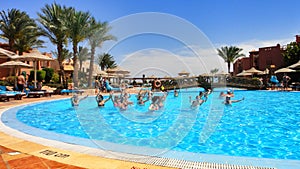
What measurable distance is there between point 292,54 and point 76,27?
24238mm

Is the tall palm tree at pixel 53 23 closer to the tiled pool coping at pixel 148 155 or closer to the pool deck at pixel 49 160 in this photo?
the tiled pool coping at pixel 148 155

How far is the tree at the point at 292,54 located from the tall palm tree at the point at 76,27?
2313 centimetres

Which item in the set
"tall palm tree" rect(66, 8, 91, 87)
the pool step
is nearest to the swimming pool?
the pool step

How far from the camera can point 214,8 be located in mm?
10984

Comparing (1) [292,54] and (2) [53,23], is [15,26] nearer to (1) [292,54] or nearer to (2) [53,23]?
(2) [53,23]

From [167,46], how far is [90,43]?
13.8 feet

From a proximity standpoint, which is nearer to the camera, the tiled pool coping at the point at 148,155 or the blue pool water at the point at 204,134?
the tiled pool coping at the point at 148,155

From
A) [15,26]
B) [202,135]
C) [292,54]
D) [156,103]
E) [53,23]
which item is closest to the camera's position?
[202,135]

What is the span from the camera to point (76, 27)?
20.9m

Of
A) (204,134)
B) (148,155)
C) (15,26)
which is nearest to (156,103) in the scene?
(204,134)

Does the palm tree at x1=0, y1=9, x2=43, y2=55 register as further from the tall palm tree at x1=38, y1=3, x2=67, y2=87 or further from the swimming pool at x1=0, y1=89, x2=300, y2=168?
the swimming pool at x1=0, y1=89, x2=300, y2=168

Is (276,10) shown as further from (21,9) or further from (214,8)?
(21,9)

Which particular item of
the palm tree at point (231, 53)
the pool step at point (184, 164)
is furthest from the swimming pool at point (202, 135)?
the palm tree at point (231, 53)

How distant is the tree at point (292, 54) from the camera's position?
26.5 metres
